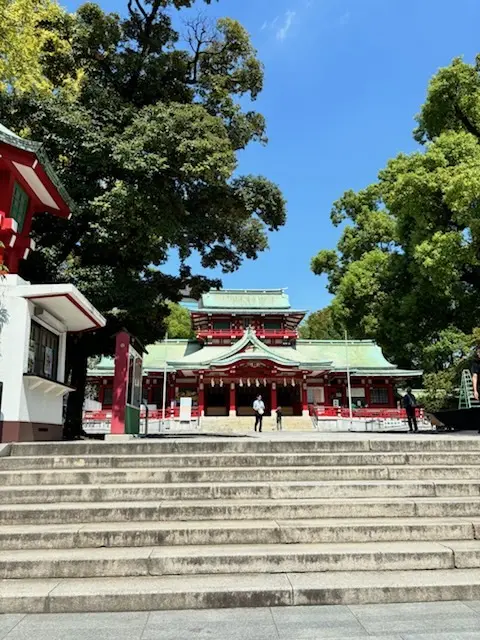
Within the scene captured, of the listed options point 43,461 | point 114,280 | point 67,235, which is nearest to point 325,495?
Result: point 43,461

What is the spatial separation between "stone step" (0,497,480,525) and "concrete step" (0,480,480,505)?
117 mm

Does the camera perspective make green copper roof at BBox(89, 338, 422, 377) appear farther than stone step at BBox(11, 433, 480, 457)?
Yes

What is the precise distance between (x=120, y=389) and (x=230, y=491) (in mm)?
6617

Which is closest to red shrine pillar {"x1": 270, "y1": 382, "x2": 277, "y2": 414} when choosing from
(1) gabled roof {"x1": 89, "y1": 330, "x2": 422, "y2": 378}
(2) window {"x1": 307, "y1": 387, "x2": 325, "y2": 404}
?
(1) gabled roof {"x1": 89, "y1": 330, "x2": 422, "y2": 378}

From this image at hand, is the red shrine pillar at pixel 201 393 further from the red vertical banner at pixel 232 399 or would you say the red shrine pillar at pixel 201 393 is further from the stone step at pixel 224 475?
the stone step at pixel 224 475

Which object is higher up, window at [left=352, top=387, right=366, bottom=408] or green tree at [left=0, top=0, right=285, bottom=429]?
green tree at [left=0, top=0, right=285, bottom=429]

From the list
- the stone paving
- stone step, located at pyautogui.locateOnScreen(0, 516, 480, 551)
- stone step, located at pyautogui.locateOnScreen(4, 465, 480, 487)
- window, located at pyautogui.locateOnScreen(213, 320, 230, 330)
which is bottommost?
the stone paving

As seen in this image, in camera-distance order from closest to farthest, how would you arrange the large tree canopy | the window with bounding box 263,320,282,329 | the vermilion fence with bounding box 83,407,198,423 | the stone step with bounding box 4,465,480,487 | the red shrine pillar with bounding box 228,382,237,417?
the stone step with bounding box 4,465,480,487 < the large tree canopy < the vermilion fence with bounding box 83,407,198,423 < the red shrine pillar with bounding box 228,382,237,417 < the window with bounding box 263,320,282,329

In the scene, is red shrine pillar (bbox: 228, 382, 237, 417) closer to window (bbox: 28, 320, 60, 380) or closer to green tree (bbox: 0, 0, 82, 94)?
green tree (bbox: 0, 0, 82, 94)

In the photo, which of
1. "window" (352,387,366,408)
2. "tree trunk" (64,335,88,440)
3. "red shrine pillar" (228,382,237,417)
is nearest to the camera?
"tree trunk" (64,335,88,440)

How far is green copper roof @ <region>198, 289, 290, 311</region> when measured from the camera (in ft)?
118

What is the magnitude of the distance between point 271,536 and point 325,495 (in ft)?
3.62

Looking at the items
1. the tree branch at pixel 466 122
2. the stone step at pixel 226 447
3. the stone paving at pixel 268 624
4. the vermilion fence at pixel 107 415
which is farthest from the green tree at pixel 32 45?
the vermilion fence at pixel 107 415

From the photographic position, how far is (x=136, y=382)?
1287 cm
